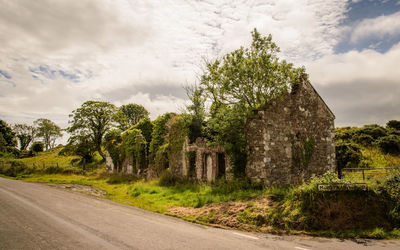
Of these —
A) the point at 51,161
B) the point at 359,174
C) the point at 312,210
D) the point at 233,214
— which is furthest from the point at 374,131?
the point at 51,161

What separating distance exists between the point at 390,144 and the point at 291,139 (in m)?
18.4

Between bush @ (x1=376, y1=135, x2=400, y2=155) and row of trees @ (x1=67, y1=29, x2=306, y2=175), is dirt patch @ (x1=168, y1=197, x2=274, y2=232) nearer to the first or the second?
row of trees @ (x1=67, y1=29, x2=306, y2=175)

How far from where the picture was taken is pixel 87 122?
118 ft

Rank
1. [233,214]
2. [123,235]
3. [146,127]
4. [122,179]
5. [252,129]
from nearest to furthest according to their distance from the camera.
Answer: [123,235] → [233,214] → [252,129] → [122,179] → [146,127]

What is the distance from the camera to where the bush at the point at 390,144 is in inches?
983

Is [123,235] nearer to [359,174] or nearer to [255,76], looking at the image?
[255,76]

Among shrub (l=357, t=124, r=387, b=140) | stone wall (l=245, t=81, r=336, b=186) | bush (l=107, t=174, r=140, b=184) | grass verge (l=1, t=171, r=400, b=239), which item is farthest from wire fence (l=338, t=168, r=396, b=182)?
bush (l=107, t=174, r=140, b=184)

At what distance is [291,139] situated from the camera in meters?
14.8

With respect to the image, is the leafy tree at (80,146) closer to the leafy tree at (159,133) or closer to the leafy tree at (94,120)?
the leafy tree at (94,120)

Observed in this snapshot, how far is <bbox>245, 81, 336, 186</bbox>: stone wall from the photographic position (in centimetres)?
1325

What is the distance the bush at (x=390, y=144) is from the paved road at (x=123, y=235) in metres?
23.8

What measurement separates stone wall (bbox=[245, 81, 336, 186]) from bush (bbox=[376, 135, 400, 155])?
13541mm

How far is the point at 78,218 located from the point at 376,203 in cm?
1077

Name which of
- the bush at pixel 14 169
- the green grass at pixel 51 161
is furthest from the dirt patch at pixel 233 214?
the green grass at pixel 51 161
